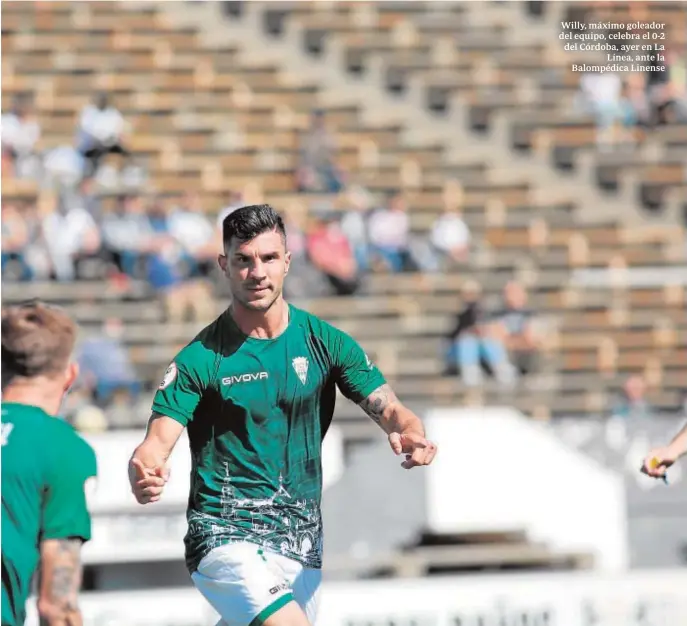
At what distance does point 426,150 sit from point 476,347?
462cm

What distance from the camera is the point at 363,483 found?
1266 cm

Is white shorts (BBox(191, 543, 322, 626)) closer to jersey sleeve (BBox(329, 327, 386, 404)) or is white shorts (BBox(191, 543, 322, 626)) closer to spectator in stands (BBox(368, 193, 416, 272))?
jersey sleeve (BBox(329, 327, 386, 404))

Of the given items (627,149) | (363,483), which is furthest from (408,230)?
(363,483)

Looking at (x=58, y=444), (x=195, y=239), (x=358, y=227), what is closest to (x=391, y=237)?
(x=358, y=227)

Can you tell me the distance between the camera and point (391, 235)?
18.0 m

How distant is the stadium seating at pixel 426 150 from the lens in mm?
18203

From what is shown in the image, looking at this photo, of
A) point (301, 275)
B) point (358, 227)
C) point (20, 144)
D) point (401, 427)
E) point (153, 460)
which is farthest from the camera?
point (20, 144)

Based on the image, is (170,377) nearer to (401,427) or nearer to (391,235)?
Answer: (401,427)

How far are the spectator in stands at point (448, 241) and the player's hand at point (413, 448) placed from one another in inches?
532

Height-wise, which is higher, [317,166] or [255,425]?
[317,166]

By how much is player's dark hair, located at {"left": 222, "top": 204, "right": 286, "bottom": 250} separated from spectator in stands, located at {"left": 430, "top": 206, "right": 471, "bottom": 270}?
1335 centimetres

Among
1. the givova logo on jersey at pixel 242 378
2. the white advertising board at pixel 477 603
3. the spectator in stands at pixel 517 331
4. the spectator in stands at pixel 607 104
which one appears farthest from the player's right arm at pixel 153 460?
the spectator in stands at pixel 607 104

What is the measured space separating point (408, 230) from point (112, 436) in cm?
778

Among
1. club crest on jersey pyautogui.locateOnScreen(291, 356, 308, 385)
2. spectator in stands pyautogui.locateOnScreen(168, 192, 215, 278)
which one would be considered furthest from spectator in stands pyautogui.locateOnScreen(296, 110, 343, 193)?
club crest on jersey pyautogui.locateOnScreen(291, 356, 308, 385)
